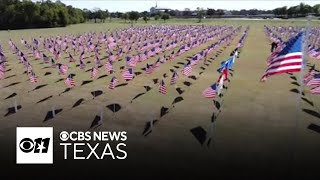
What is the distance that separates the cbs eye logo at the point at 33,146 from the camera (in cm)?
1645

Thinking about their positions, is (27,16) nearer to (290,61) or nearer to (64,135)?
(64,135)

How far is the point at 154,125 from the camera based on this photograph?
22.4 m

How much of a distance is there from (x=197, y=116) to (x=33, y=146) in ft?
34.6

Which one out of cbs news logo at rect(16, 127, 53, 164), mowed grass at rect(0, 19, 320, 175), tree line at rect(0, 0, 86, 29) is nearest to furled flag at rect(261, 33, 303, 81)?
mowed grass at rect(0, 19, 320, 175)

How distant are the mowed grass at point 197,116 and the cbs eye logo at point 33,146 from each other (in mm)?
3734

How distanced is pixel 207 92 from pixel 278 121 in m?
4.91

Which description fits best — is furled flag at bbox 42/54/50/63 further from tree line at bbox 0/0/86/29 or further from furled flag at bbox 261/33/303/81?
tree line at bbox 0/0/86/29

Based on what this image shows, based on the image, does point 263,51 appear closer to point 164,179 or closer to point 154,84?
point 154,84

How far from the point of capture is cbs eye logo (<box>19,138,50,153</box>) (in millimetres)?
16453

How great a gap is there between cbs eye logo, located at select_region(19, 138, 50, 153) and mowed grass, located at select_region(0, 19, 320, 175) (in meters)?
3.73

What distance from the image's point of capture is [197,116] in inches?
955

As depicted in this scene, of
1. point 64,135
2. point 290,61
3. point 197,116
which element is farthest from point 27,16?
point 290,61

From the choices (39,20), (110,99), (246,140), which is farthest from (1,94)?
(39,20)

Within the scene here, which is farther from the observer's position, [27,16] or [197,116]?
[27,16]
